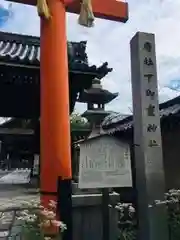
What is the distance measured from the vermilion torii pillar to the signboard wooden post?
0.98 metres

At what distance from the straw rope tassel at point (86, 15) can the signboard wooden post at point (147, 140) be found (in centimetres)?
96

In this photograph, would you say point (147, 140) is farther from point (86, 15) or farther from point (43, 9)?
point (43, 9)

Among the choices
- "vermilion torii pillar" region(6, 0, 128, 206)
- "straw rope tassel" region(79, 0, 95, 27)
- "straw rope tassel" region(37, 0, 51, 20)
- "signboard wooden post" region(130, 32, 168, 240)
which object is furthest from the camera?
"straw rope tassel" region(79, 0, 95, 27)

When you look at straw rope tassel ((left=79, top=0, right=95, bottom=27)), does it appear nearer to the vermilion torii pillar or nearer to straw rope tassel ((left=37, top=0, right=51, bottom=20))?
the vermilion torii pillar

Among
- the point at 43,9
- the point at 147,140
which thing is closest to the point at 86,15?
the point at 43,9

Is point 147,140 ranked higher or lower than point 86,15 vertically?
lower

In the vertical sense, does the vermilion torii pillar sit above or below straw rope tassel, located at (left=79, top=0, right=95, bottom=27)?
below

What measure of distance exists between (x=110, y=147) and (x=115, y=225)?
102 cm

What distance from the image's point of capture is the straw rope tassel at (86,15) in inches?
190

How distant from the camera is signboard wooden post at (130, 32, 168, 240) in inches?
147

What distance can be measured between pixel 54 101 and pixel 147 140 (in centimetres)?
140

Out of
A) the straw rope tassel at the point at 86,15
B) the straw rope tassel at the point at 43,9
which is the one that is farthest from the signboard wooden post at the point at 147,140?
the straw rope tassel at the point at 43,9

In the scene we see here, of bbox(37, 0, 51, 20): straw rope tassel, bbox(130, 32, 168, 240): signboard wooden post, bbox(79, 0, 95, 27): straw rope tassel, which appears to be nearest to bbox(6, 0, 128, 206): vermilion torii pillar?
bbox(37, 0, 51, 20): straw rope tassel

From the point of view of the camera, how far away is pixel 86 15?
15.9 ft
